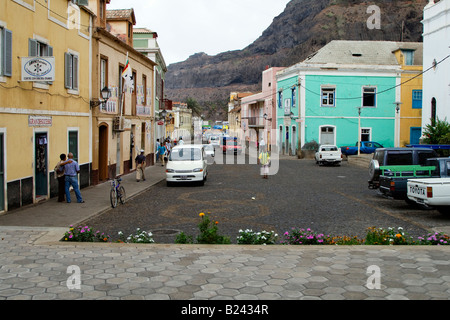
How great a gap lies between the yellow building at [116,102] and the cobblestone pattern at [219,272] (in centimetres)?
1254

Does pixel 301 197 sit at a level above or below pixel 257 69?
below

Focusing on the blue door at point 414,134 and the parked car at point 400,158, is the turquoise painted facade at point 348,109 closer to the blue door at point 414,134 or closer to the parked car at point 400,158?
the blue door at point 414,134

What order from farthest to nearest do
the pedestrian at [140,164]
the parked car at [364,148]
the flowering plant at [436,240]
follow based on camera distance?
the parked car at [364,148] < the pedestrian at [140,164] < the flowering plant at [436,240]

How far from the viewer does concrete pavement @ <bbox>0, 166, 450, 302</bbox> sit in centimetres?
570

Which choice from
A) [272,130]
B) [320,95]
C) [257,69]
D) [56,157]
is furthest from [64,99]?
[257,69]

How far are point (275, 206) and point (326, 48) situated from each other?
33.8m

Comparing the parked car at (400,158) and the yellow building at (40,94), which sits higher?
the yellow building at (40,94)

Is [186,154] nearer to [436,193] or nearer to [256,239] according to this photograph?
[436,193]

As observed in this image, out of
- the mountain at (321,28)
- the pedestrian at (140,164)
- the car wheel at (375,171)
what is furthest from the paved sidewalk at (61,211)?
the mountain at (321,28)

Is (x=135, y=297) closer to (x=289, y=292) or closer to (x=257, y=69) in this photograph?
(x=289, y=292)

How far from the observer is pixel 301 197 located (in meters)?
16.6

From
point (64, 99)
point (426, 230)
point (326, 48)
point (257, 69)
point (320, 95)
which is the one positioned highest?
point (257, 69)

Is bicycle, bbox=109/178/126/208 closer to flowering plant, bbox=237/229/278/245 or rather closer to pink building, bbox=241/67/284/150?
flowering plant, bbox=237/229/278/245

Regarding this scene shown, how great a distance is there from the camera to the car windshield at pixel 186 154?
2153 centimetres
